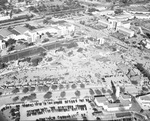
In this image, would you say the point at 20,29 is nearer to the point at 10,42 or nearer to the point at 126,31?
the point at 10,42

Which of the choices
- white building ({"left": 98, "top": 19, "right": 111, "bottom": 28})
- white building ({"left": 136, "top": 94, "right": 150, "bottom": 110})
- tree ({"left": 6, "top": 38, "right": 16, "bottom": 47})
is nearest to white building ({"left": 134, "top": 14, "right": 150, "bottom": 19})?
white building ({"left": 98, "top": 19, "right": 111, "bottom": 28})

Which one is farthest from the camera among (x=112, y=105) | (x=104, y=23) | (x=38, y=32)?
(x=104, y=23)

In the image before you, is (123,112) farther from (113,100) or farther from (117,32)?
(117,32)

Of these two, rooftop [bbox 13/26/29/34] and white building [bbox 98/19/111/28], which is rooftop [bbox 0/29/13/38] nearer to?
rooftop [bbox 13/26/29/34]

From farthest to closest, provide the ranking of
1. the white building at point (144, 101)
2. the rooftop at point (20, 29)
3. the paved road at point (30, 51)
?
1. the rooftop at point (20, 29)
2. the paved road at point (30, 51)
3. the white building at point (144, 101)

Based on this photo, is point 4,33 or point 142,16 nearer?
point 4,33

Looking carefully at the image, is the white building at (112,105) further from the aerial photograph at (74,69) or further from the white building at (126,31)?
the white building at (126,31)

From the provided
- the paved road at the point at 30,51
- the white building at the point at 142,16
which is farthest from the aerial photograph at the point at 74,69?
the white building at the point at 142,16

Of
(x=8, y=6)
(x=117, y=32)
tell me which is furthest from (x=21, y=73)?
(x=8, y=6)

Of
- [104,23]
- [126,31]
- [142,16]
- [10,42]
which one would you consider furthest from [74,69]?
[142,16]
